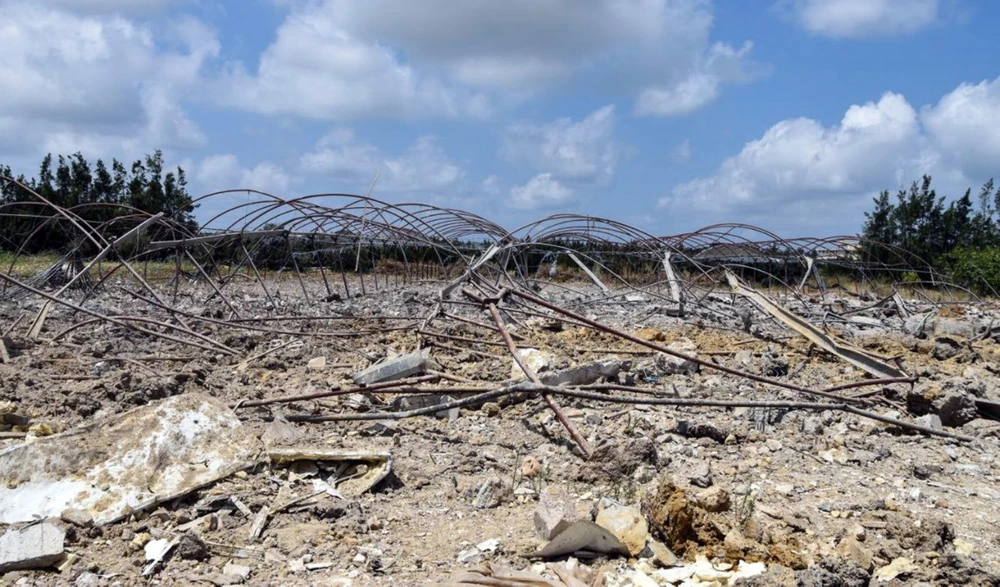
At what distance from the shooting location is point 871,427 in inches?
199

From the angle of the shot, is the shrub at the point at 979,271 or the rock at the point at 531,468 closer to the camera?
the rock at the point at 531,468

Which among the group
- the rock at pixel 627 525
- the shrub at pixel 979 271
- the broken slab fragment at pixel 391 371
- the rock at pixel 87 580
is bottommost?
the rock at pixel 87 580

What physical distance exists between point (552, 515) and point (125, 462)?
2041 millimetres

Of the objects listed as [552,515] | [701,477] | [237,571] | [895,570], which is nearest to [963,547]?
[895,570]

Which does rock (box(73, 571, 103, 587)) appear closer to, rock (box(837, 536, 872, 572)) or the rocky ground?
the rocky ground

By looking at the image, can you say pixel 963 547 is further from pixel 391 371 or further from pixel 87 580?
pixel 391 371

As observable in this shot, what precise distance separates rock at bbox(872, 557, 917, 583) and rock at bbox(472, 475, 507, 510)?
158 centimetres

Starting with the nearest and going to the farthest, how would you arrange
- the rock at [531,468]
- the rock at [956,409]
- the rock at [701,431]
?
the rock at [531,468], the rock at [701,431], the rock at [956,409]

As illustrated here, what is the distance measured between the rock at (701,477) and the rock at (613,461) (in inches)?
10.6

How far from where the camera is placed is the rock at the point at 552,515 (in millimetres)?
3078

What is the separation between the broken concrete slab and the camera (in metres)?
3.49

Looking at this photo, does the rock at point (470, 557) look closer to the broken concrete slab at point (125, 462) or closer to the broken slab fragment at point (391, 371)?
the broken concrete slab at point (125, 462)

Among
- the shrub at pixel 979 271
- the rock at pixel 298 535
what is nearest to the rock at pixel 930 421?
the rock at pixel 298 535

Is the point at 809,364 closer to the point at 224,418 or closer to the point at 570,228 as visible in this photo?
the point at 224,418
